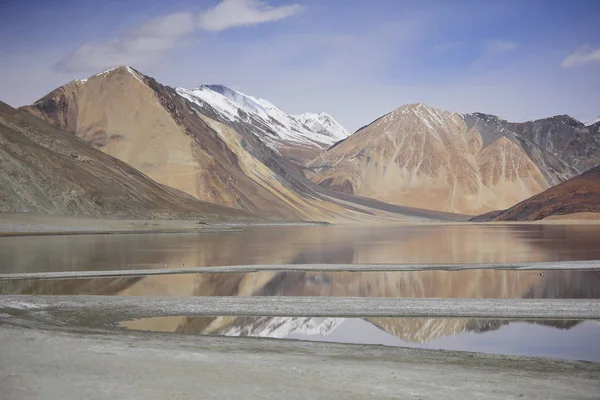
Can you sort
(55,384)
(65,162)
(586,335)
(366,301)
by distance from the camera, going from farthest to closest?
(65,162) → (366,301) → (586,335) → (55,384)

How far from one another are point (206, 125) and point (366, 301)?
152354mm

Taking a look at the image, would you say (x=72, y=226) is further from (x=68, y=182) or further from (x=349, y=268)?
(x=349, y=268)

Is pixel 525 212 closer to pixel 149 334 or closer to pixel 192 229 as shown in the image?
pixel 192 229

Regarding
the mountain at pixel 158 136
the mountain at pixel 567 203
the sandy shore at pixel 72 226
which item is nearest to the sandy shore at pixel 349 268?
the sandy shore at pixel 72 226

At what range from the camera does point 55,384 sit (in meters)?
10.2

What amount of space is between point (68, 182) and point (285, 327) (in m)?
79.3

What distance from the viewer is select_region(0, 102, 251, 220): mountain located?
83500 mm

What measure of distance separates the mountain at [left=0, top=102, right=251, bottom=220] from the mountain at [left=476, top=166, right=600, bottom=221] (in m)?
66.0

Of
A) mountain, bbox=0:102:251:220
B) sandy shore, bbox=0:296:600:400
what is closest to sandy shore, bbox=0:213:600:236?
mountain, bbox=0:102:251:220

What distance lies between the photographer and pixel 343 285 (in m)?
28.9

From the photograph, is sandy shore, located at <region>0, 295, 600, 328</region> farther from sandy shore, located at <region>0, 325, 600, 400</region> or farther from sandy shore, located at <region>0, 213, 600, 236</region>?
sandy shore, located at <region>0, 213, 600, 236</region>

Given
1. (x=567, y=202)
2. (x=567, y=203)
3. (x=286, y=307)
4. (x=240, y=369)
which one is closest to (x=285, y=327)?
(x=286, y=307)

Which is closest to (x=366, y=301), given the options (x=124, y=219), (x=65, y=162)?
(x=124, y=219)

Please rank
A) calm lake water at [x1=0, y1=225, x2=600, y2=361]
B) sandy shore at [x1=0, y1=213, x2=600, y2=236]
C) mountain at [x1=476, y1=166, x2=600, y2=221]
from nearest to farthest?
calm lake water at [x1=0, y1=225, x2=600, y2=361] < sandy shore at [x1=0, y1=213, x2=600, y2=236] < mountain at [x1=476, y1=166, x2=600, y2=221]
